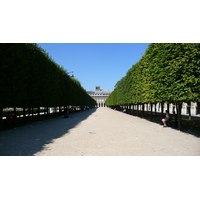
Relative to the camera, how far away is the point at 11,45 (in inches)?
674

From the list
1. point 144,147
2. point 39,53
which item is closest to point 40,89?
point 39,53

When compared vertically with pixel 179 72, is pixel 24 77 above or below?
→ above

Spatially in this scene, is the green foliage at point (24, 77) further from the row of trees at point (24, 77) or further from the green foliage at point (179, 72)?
the green foliage at point (179, 72)

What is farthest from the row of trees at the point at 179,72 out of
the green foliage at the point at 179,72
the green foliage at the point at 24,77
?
the green foliage at the point at 24,77

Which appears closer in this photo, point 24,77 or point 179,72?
point 179,72

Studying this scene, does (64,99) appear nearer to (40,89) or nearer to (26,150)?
(40,89)

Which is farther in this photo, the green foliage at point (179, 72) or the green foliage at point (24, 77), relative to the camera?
the green foliage at point (24, 77)

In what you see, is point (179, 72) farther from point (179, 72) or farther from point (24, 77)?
point (24, 77)

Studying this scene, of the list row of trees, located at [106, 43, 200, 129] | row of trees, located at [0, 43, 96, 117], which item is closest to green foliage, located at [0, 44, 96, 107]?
row of trees, located at [0, 43, 96, 117]

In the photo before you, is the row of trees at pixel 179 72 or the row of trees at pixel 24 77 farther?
the row of trees at pixel 24 77

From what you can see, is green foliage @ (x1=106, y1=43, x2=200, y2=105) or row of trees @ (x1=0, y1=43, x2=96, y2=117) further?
row of trees @ (x1=0, y1=43, x2=96, y2=117)

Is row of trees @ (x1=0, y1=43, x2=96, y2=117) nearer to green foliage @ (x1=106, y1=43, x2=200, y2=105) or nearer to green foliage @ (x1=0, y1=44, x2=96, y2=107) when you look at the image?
green foliage @ (x1=0, y1=44, x2=96, y2=107)

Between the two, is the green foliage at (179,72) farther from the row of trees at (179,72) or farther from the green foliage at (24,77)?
the green foliage at (24,77)

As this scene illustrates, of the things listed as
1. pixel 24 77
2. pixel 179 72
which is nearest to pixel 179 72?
pixel 179 72
